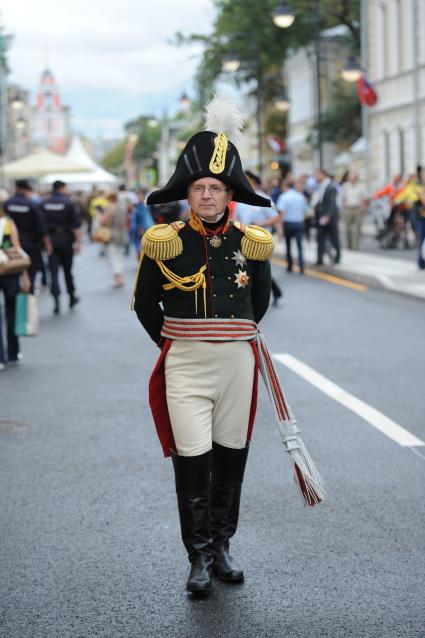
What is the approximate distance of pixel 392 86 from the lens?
46.3 metres

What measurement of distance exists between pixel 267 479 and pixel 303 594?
2083 mm

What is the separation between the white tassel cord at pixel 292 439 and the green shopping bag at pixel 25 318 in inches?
284

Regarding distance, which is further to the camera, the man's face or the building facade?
the building facade

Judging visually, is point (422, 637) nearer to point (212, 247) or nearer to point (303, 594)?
point (303, 594)

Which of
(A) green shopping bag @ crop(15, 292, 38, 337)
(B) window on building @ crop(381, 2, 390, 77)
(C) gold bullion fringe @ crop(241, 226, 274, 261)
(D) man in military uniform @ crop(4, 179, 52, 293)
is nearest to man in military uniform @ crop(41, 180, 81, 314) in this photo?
(D) man in military uniform @ crop(4, 179, 52, 293)

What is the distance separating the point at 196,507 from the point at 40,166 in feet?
100.0

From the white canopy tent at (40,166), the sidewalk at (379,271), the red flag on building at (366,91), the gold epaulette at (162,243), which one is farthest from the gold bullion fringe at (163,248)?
the red flag on building at (366,91)

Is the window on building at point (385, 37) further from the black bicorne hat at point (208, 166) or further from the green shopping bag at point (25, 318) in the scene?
the black bicorne hat at point (208, 166)

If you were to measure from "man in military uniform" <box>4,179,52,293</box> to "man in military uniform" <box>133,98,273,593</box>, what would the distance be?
1066 centimetres

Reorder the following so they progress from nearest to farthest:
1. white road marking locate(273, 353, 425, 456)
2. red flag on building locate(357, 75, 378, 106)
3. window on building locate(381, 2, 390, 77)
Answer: white road marking locate(273, 353, 425, 456) → red flag on building locate(357, 75, 378, 106) → window on building locate(381, 2, 390, 77)

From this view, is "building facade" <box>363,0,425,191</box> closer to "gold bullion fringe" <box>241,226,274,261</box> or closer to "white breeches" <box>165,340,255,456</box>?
"gold bullion fringe" <box>241,226,274,261</box>

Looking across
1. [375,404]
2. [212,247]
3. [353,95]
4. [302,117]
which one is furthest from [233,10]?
[212,247]

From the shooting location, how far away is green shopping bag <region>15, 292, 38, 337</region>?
12008 millimetres

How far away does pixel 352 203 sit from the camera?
27578 mm
